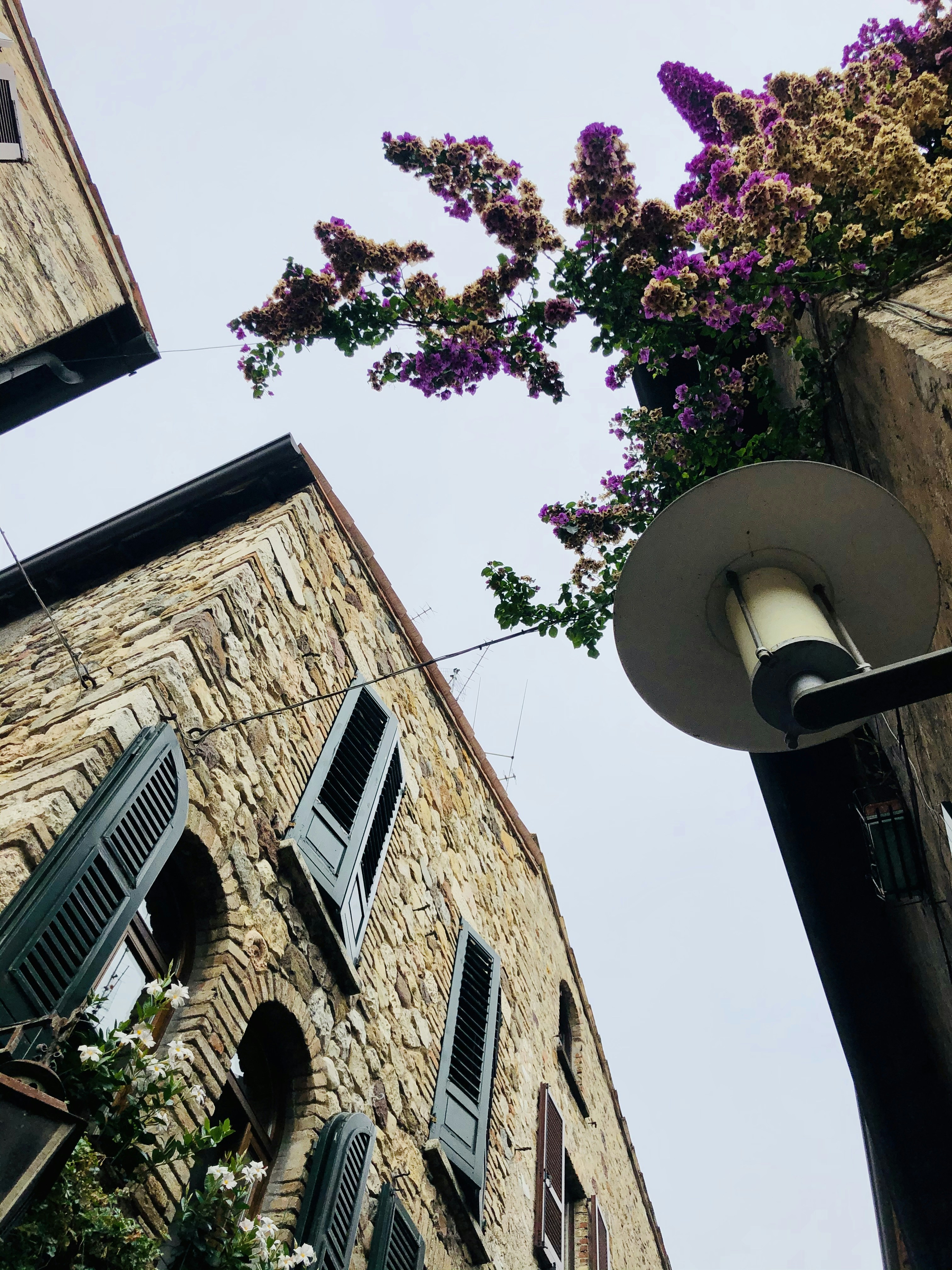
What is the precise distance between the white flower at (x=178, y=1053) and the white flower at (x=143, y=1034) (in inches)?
2.9

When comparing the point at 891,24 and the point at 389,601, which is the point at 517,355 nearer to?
the point at 891,24

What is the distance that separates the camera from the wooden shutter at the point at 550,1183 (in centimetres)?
623

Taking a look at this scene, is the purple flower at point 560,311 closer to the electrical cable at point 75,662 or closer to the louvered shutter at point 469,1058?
the electrical cable at point 75,662

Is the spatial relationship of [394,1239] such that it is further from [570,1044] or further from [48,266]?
[48,266]

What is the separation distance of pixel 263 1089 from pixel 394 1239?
100cm

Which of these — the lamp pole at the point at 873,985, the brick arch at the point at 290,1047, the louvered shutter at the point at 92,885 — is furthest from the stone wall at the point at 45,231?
the lamp pole at the point at 873,985

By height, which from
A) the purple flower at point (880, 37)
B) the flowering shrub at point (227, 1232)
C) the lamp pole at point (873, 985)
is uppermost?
the purple flower at point (880, 37)

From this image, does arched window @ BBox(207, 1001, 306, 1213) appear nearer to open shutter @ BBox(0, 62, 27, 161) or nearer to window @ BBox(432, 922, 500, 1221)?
window @ BBox(432, 922, 500, 1221)

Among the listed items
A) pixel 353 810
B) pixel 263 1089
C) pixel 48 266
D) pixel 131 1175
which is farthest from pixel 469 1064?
pixel 48 266

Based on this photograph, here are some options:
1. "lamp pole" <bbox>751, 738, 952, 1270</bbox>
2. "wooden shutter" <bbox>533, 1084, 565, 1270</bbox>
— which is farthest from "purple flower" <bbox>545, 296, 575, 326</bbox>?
"wooden shutter" <bbox>533, 1084, 565, 1270</bbox>

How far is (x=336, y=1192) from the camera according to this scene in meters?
3.77

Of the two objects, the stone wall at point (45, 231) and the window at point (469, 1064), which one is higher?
the stone wall at point (45, 231)

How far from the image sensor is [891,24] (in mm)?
4410

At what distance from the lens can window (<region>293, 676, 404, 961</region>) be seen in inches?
188
